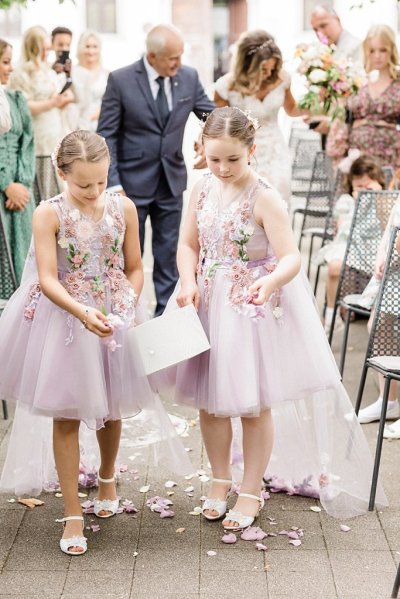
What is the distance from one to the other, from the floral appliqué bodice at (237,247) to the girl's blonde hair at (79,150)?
0.52 meters

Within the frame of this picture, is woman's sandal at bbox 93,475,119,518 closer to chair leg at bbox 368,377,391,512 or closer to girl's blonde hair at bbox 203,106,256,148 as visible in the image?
chair leg at bbox 368,377,391,512

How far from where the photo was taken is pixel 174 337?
12.8ft

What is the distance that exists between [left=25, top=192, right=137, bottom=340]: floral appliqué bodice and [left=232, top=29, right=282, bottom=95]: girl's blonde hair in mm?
3153

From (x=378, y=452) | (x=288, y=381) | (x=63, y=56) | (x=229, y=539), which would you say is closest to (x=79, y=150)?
(x=288, y=381)

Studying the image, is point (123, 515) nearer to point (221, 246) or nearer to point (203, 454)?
point (203, 454)

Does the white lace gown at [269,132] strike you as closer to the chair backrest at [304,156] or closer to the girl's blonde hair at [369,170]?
the girl's blonde hair at [369,170]

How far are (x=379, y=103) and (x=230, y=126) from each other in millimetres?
4201

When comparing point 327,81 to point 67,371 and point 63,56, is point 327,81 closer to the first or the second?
point 63,56

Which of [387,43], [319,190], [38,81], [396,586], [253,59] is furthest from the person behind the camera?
[38,81]

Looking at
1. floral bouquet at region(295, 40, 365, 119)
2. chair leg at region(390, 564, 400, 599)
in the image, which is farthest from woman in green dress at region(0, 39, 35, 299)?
chair leg at region(390, 564, 400, 599)

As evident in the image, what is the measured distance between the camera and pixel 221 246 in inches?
161

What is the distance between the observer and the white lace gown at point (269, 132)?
23.6 ft

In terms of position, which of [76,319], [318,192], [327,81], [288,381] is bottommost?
[318,192]

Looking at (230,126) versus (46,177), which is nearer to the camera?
(230,126)
